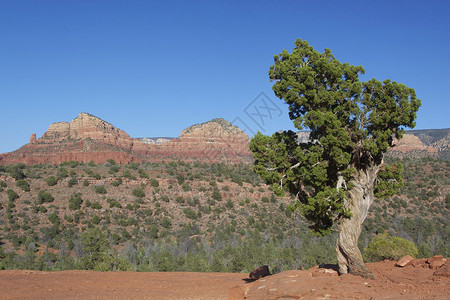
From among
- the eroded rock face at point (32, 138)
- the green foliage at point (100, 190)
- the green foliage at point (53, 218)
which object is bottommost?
the green foliage at point (53, 218)

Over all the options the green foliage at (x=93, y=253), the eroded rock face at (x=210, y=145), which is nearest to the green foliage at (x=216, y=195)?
the green foliage at (x=93, y=253)

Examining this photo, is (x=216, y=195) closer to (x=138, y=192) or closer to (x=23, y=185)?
(x=138, y=192)

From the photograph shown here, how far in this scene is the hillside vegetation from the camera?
35219 mm

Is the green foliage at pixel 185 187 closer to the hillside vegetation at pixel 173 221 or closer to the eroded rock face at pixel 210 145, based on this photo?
the hillside vegetation at pixel 173 221

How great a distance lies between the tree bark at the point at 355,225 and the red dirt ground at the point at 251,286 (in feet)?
1.60

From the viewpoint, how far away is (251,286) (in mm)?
15172

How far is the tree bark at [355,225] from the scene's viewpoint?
44.4 ft

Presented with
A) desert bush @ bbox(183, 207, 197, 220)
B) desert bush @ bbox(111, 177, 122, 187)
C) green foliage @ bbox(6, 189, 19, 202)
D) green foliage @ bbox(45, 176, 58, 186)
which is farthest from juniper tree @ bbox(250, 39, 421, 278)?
green foliage @ bbox(45, 176, 58, 186)

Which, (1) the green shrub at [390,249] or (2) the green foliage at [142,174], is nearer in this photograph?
(1) the green shrub at [390,249]

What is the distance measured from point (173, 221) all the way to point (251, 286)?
120 ft

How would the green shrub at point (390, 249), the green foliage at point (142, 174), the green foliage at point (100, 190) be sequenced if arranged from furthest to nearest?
the green foliage at point (142, 174) → the green foliage at point (100, 190) → the green shrub at point (390, 249)

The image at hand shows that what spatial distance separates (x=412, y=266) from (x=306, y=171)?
5920mm

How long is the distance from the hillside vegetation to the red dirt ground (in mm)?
11022

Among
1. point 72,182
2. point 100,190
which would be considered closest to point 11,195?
point 72,182
